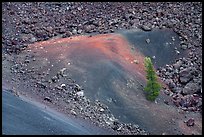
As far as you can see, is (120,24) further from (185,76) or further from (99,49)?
(185,76)

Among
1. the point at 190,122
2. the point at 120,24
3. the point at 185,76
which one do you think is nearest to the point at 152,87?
the point at 190,122

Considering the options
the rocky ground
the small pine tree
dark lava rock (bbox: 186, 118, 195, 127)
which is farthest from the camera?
the rocky ground

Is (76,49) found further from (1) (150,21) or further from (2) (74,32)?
(1) (150,21)

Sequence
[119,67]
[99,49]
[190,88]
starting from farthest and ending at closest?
[99,49], [190,88], [119,67]

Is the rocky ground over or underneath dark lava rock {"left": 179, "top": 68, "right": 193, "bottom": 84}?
over

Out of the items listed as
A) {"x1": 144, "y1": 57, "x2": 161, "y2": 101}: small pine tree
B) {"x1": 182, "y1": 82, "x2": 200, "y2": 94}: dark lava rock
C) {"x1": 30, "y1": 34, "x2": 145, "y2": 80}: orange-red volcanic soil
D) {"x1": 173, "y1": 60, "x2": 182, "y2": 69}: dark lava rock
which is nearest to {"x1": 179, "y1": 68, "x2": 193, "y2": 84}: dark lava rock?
{"x1": 182, "y1": 82, "x2": 200, "y2": 94}: dark lava rock

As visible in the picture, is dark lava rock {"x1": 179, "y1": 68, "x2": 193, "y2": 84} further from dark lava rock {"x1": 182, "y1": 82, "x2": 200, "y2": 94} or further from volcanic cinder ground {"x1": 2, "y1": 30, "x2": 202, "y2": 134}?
volcanic cinder ground {"x1": 2, "y1": 30, "x2": 202, "y2": 134}
